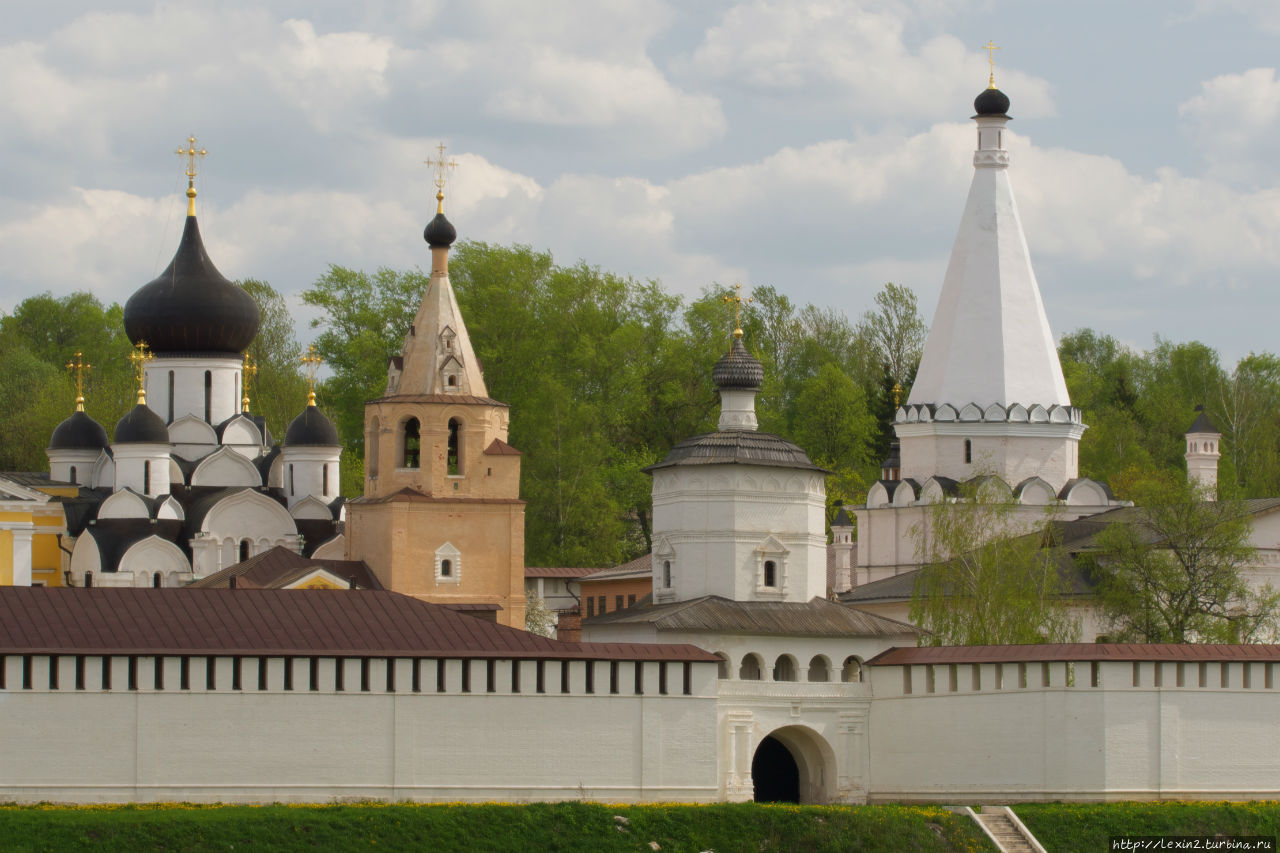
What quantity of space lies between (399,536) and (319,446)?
25.3 ft

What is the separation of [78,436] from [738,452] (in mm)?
17821

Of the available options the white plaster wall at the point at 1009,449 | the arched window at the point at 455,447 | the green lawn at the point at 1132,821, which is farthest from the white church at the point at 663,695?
the white plaster wall at the point at 1009,449

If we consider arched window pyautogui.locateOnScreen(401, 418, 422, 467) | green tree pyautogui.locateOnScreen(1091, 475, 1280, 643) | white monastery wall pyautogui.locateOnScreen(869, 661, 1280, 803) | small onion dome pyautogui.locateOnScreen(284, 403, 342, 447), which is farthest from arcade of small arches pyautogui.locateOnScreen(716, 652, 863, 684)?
small onion dome pyautogui.locateOnScreen(284, 403, 342, 447)

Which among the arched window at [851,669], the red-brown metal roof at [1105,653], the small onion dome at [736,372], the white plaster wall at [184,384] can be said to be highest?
the white plaster wall at [184,384]

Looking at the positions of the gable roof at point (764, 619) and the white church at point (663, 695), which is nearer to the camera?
the white church at point (663, 695)

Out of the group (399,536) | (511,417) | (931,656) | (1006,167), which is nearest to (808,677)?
(931,656)

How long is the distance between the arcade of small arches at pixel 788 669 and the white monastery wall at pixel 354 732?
121 centimetres

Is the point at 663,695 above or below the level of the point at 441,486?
below

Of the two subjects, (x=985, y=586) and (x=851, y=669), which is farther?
(x=985, y=586)

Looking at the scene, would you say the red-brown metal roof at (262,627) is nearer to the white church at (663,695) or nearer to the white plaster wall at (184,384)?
the white church at (663,695)

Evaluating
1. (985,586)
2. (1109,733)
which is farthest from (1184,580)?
(1109,733)

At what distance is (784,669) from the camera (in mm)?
32594

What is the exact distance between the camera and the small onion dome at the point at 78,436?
46969mm

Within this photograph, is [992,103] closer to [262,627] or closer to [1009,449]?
[1009,449]
